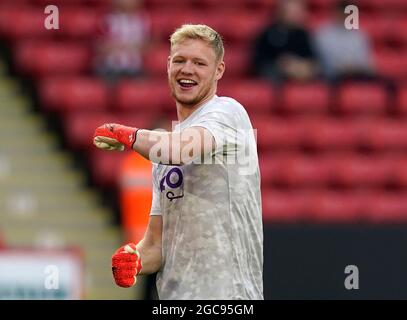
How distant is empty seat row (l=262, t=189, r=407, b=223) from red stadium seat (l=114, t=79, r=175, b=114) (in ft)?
4.22

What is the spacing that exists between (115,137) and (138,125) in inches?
239

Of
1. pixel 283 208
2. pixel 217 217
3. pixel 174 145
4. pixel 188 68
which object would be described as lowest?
pixel 217 217

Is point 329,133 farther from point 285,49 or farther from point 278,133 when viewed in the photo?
point 285,49

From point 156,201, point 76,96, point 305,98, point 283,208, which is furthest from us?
point 305,98

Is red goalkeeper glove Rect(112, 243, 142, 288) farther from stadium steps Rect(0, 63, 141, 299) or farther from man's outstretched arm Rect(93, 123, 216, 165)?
stadium steps Rect(0, 63, 141, 299)

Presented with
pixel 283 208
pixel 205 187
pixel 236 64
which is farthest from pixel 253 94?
pixel 205 187

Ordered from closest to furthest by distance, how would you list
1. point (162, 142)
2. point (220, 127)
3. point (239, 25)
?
point (162, 142) < point (220, 127) < point (239, 25)

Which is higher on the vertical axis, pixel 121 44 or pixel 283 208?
pixel 121 44

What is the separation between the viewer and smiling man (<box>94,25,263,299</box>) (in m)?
4.98

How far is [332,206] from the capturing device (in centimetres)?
1096

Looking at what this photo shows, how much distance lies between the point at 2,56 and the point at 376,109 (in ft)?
12.1

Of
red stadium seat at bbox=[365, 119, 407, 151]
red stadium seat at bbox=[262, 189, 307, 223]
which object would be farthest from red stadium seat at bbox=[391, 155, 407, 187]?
red stadium seat at bbox=[262, 189, 307, 223]
